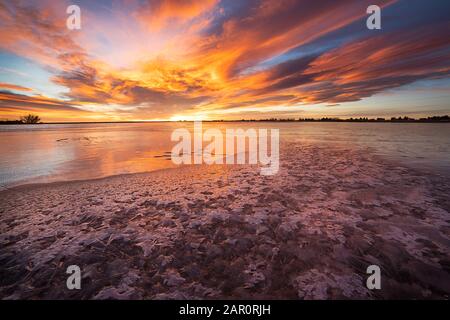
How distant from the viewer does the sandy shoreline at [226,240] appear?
2.90 m

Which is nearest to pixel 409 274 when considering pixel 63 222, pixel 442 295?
pixel 442 295

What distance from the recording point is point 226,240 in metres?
4.03

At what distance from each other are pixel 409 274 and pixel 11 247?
23.8 feet

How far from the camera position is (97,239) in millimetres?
4059

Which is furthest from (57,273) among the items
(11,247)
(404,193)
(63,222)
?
Result: (404,193)

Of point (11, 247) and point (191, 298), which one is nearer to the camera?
point (191, 298)

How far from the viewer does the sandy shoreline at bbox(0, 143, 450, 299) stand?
9.52 feet

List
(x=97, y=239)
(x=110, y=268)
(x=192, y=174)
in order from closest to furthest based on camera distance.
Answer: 1. (x=110, y=268)
2. (x=97, y=239)
3. (x=192, y=174)

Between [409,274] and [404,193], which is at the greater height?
[404,193]
